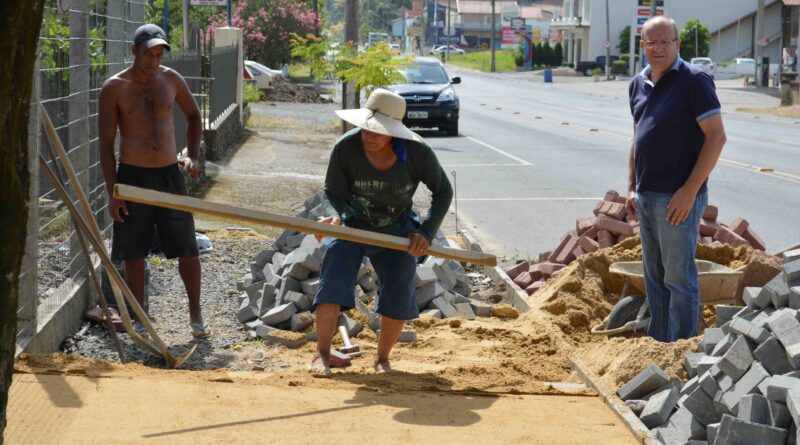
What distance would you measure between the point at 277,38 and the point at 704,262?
139 ft

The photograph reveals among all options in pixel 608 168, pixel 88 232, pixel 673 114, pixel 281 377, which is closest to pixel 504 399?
pixel 281 377

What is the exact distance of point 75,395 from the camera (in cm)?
522

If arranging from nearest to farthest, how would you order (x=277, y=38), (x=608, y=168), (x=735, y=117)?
(x=608, y=168), (x=735, y=117), (x=277, y=38)

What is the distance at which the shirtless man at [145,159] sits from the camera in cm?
716

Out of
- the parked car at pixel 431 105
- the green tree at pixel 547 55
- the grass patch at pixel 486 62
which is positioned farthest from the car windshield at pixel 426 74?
the green tree at pixel 547 55

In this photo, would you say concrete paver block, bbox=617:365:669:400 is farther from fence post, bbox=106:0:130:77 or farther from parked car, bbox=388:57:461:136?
parked car, bbox=388:57:461:136

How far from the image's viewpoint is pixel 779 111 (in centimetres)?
3859

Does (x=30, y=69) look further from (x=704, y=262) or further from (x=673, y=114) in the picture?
(x=704, y=262)

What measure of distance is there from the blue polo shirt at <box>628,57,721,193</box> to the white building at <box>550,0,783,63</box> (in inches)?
3343

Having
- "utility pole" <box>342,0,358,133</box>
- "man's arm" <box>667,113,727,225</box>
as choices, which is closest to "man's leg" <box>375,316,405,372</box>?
"man's arm" <box>667,113,727,225</box>

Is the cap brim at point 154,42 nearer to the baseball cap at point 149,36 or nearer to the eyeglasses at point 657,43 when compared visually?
the baseball cap at point 149,36

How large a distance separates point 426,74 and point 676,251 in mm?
22172

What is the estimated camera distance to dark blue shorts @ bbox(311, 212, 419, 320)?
6.20 metres

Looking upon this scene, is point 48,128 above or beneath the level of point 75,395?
above
